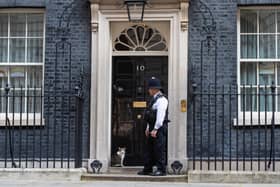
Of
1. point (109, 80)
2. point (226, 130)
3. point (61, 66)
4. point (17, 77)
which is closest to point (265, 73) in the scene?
point (226, 130)

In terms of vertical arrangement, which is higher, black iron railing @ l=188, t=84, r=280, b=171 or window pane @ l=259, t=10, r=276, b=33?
window pane @ l=259, t=10, r=276, b=33

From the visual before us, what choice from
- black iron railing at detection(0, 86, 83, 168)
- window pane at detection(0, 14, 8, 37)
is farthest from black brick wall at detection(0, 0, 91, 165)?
window pane at detection(0, 14, 8, 37)

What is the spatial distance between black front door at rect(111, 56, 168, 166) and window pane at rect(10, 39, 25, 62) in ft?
6.79

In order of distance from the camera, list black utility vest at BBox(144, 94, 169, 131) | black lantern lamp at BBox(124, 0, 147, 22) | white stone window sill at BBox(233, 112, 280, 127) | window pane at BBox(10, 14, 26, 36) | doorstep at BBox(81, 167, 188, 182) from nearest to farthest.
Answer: doorstep at BBox(81, 167, 188, 182) → black utility vest at BBox(144, 94, 169, 131) → black lantern lamp at BBox(124, 0, 147, 22) → white stone window sill at BBox(233, 112, 280, 127) → window pane at BBox(10, 14, 26, 36)

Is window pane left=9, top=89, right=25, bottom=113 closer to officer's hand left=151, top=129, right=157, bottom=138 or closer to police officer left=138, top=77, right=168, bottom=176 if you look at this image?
police officer left=138, top=77, right=168, bottom=176

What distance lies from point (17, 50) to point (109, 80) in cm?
217

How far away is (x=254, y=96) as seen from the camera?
1233 cm

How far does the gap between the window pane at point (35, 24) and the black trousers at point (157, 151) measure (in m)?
3.59

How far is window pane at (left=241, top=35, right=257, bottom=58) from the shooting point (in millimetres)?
12453

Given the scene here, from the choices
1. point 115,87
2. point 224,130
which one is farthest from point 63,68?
point 224,130

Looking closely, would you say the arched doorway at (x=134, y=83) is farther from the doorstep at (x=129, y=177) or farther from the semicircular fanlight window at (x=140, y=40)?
the doorstep at (x=129, y=177)

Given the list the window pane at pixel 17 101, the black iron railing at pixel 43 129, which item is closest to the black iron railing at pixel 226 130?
the black iron railing at pixel 43 129

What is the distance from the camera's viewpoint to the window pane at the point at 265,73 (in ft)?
40.8

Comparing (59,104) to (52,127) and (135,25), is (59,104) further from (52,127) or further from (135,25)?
(135,25)
